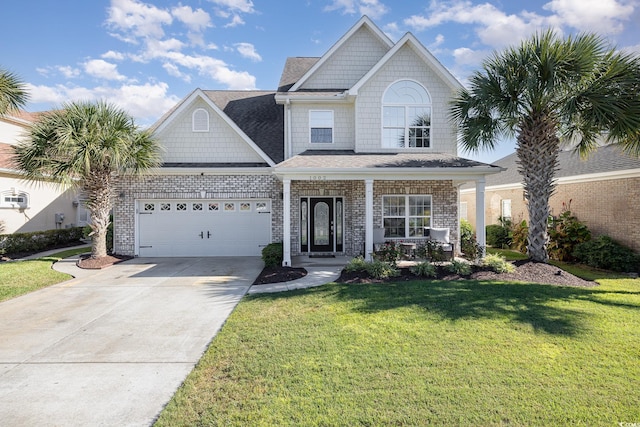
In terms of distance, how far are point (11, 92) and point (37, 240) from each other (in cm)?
762

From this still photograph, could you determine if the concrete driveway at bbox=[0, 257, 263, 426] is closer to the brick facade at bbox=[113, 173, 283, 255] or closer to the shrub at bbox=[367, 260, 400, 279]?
the shrub at bbox=[367, 260, 400, 279]

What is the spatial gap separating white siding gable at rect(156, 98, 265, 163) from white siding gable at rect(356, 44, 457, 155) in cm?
445

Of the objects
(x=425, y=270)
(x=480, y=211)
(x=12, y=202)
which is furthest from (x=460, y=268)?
(x=12, y=202)

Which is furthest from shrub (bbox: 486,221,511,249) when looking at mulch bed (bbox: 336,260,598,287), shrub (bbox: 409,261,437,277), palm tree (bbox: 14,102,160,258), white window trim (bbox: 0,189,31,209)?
white window trim (bbox: 0,189,31,209)

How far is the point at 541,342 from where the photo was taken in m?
5.19

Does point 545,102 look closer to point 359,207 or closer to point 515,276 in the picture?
point 515,276

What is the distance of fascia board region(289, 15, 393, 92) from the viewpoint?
1438 cm

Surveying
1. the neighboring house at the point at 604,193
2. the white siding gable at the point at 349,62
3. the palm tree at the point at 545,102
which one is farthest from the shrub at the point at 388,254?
the white siding gable at the point at 349,62

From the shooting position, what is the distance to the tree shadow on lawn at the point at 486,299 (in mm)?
6230

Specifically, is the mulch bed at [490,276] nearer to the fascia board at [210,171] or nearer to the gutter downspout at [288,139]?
the fascia board at [210,171]

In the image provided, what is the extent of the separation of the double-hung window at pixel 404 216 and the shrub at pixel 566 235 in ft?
16.7

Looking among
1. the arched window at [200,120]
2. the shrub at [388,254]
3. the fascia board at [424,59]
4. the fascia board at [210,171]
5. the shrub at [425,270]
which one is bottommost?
the shrub at [425,270]

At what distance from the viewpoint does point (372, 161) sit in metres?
12.3

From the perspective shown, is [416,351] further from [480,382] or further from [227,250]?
[227,250]
